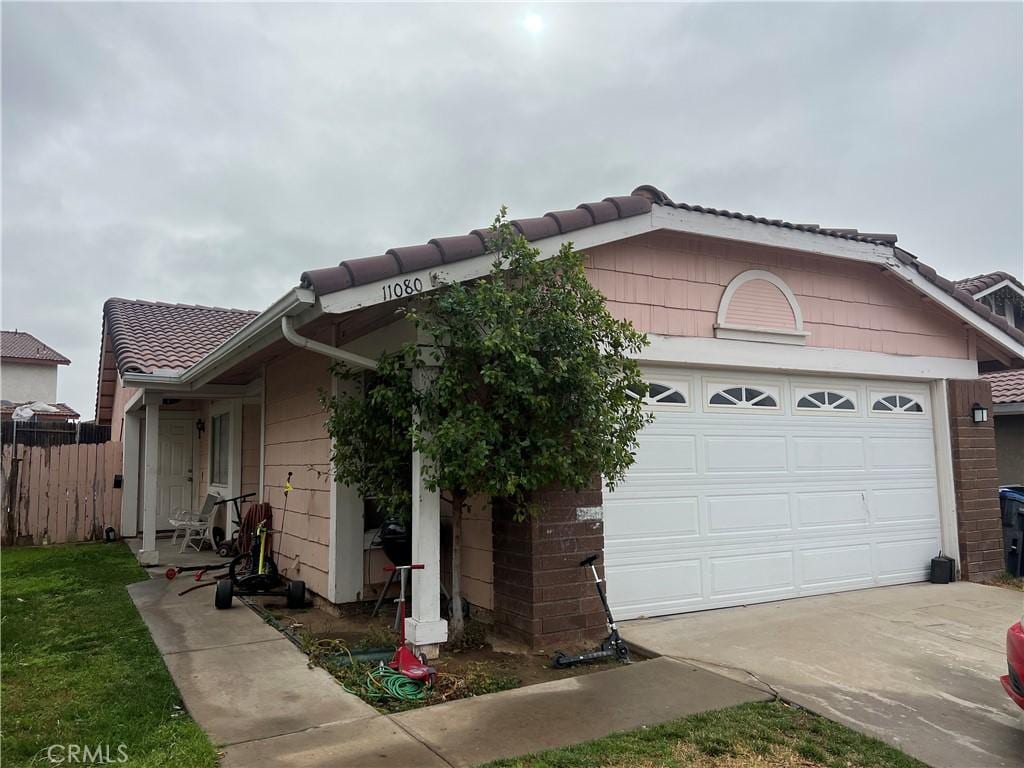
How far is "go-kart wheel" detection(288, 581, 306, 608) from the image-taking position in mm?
7043

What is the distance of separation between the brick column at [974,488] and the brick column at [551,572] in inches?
195

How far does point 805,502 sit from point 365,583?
455cm

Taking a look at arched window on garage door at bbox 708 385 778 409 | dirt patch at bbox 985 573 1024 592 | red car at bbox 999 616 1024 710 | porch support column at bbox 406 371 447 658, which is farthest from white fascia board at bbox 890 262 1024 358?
porch support column at bbox 406 371 447 658

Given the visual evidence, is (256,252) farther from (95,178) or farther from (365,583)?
(365,583)

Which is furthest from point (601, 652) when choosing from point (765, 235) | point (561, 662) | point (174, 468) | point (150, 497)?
point (174, 468)

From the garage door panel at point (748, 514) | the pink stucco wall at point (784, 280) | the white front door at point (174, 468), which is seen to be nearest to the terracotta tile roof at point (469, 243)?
the pink stucco wall at point (784, 280)

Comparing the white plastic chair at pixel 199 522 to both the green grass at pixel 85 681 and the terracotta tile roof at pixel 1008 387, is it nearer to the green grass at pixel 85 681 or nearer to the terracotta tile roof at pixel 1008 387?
the green grass at pixel 85 681

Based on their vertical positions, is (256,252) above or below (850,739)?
above

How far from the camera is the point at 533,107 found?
9.92 meters

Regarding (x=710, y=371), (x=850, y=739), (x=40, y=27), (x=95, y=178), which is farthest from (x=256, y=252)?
(x=850, y=739)

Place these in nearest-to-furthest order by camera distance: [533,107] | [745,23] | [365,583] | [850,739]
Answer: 1. [850,739]
2. [365,583]
3. [745,23]
4. [533,107]

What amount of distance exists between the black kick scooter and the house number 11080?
2.36 m

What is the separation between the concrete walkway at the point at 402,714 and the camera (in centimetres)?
344

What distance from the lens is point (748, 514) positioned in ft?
22.0
